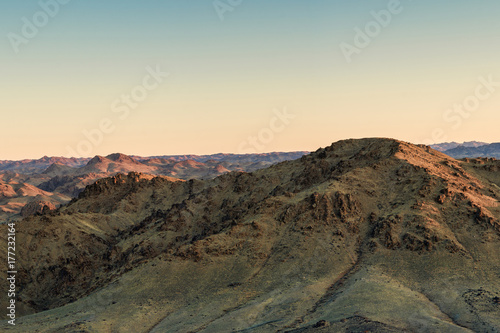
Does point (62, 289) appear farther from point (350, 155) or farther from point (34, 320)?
point (350, 155)

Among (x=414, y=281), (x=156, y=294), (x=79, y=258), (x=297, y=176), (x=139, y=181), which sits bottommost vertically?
(x=414, y=281)

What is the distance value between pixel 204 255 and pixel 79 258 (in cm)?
4236

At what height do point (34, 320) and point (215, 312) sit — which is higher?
point (34, 320)

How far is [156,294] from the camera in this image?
278ft

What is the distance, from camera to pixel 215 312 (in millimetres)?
73250

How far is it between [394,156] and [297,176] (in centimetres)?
2549

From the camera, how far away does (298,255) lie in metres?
90.0

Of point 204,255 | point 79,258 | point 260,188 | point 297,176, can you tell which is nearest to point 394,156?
point 297,176

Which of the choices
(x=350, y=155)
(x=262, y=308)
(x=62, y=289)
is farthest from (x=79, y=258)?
(x=350, y=155)

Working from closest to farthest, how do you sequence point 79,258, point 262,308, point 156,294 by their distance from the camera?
point 262,308 → point 156,294 → point 79,258

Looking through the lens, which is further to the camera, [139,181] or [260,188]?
[139,181]

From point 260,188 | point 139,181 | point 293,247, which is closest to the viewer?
point 293,247

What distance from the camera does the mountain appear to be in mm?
68000

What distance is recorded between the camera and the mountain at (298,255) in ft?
223
